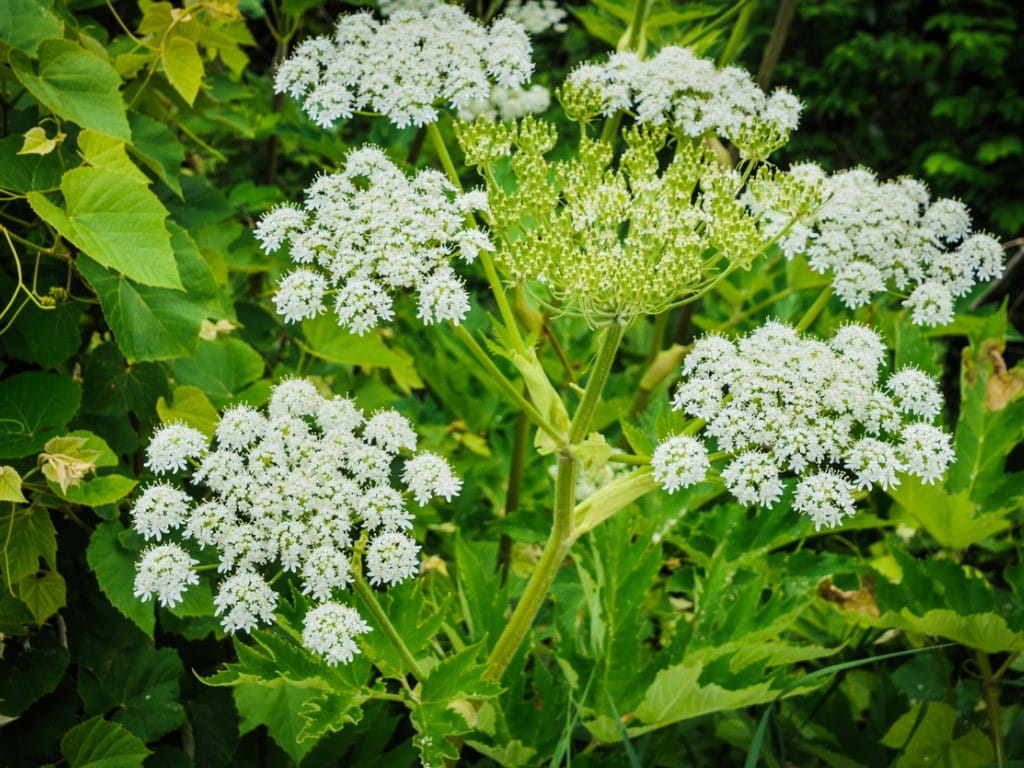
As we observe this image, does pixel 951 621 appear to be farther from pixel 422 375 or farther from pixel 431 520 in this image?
pixel 422 375

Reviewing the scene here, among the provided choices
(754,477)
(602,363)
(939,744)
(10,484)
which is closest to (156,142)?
(10,484)

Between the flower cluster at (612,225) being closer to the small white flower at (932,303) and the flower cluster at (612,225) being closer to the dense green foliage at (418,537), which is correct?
the dense green foliage at (418,537)

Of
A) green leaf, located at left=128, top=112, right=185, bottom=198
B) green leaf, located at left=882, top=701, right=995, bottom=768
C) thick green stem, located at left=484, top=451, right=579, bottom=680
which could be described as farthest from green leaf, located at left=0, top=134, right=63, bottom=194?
green leaf, located at left=882, top=701, right=995, bottom=768

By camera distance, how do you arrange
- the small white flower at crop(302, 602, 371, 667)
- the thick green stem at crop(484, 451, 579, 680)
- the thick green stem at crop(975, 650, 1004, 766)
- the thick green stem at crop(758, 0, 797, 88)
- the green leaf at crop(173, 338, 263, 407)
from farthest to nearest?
the thick green stem at crop(758, 0, 797, 88), the thick green stem at crop(975, 650, 1004, 766), the green leaf at crop(173, 338, 263, 407), the thick green stem at crop(484, 451, 579, 680), the small white flower at crop(302, 602, 371, 667)

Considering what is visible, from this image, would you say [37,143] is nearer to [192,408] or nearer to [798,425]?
[192,408]

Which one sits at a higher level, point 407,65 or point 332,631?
point 407,65

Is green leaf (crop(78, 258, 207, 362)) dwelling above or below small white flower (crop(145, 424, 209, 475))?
above

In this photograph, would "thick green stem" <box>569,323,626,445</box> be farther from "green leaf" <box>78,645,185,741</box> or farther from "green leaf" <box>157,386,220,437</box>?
"green leaf" <box>78,645,185,741</box>
